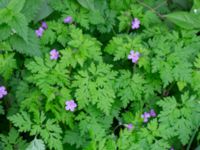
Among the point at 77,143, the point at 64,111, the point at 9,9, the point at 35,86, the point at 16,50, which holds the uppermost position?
the point at 9,9

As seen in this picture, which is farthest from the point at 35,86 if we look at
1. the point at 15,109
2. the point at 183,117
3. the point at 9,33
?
the point at 183,117

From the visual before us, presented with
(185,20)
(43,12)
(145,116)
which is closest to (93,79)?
(145,116)

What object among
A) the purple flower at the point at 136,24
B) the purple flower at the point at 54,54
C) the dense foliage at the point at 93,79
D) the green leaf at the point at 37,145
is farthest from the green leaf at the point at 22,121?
the purple flower at the point at 136,24

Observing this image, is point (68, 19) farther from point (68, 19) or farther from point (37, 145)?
point (37, 145)

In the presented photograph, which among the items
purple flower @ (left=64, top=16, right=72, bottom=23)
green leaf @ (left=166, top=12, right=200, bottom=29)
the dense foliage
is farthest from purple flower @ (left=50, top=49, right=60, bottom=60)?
green leaf @ (left=166, top=12, right=200, bottom=29)

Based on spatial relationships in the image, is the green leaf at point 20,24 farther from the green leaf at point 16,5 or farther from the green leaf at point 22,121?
the green leaf at point 22,121

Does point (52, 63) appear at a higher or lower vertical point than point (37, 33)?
lower

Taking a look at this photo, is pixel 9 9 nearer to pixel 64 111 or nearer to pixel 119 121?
pixel 64 111
